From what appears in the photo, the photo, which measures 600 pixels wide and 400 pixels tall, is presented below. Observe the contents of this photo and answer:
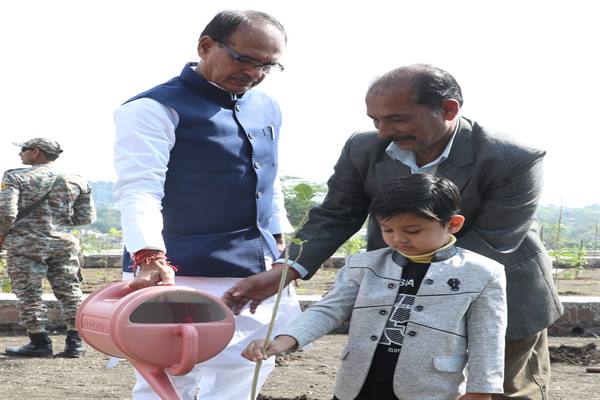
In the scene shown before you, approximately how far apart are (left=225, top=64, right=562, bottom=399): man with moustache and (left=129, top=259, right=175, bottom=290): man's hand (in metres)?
0.28

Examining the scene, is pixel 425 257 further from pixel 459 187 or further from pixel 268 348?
pixel 268 348

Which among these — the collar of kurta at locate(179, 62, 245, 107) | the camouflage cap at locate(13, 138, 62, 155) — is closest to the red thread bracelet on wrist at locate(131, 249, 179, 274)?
the collar of kurta at locate(179, 62, 245, 107)

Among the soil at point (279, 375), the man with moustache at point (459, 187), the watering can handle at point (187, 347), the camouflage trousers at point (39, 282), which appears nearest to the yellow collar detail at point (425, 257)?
the man with moustache at point (459, 187)

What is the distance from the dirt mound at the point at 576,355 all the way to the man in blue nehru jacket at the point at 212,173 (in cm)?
345

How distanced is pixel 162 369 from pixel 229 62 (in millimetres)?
961

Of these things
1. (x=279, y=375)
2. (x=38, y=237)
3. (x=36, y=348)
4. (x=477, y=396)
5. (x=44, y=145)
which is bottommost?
(x=36, y=348)

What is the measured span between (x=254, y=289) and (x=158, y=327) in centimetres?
60

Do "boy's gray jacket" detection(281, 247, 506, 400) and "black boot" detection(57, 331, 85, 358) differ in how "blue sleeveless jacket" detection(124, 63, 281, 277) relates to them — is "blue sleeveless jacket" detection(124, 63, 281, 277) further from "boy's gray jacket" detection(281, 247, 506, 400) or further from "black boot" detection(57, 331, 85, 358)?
"black boot" detection(57, 331, 85, 358)

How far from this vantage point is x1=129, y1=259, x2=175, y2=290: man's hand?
2.82 meters

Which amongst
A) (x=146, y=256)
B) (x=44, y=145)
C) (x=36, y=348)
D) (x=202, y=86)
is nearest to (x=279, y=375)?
(x=36, y=348)

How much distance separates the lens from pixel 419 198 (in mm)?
2664

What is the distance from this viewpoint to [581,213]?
39.0 meters

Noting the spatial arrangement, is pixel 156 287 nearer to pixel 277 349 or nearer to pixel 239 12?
pixel 277 349

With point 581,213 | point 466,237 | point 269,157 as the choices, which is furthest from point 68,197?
point 581,213
